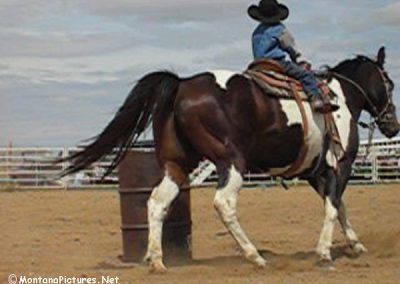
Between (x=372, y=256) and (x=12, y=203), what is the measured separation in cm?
1093

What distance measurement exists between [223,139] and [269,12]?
1.74 metres

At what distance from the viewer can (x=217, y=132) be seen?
357 inches

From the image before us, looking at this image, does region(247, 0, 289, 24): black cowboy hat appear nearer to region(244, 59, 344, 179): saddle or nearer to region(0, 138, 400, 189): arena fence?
region(244, 59, 344, 179): saddle

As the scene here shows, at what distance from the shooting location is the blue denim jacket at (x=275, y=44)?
985 cm

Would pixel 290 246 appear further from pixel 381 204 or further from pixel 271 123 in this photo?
pixel 381 204

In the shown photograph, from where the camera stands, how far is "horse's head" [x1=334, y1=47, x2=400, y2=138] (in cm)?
1065

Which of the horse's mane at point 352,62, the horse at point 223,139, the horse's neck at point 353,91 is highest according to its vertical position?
the horse's mane at point 352,62

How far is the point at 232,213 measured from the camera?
9000 mm

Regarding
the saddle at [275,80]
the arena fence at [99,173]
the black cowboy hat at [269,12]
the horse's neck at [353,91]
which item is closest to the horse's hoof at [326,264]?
the saddle at [275,80]

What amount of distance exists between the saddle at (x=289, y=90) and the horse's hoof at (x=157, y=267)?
184 cm

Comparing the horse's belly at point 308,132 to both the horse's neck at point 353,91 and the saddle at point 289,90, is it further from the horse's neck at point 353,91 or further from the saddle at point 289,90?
the horse's neck at point 353,91

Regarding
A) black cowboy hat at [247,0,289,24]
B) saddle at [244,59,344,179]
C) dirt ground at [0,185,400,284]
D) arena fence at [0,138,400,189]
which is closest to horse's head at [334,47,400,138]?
saddle at [244,59,344,179]

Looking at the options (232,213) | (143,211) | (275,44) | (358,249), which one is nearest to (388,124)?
(358,249)

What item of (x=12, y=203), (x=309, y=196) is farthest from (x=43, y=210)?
(x=309, y=196)
